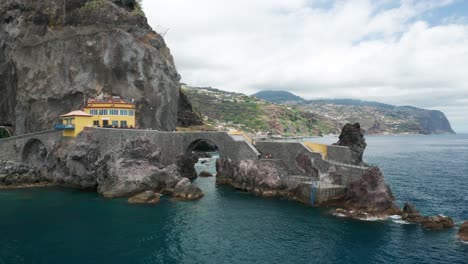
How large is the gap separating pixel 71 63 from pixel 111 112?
13.7 m

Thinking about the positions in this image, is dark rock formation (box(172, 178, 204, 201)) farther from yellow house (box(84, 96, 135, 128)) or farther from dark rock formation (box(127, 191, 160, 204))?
yellow house (box(84, 96, 135, 128))

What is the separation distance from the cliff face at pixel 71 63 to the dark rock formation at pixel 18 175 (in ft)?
27.1

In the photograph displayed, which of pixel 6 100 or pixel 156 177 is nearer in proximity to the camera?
→ pixel 156 177

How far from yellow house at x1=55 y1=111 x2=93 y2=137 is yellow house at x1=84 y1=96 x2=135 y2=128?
1163mm

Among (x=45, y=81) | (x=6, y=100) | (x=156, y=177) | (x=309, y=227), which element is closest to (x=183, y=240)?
(x=309, y=227)

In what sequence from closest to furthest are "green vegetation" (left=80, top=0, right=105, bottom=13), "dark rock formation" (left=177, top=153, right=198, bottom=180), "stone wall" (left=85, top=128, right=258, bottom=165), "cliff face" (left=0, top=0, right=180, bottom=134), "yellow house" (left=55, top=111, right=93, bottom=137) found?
"stone wall" (left=85, top=128, right=258, bottom=165)
"yellow house" (left=55, top=111, right=93, bottom=137)
"dark rock formation" (left=177, top=153, right=198, bottom=180)
"cliff face" (left=0, top=0, right=180, bottom=134)
"green vegetation" (left=80, top=0, right=105, bottom=13)

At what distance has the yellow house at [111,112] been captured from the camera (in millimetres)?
62375

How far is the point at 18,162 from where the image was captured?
65000 millimetres

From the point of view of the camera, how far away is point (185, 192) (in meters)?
53.0

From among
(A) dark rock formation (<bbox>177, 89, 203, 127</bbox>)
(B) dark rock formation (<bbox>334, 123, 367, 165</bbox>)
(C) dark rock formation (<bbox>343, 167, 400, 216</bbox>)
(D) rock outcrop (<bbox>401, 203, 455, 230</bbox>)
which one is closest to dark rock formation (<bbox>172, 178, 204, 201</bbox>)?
(C) dark rock formation (<bbox>343, 167, 400, 216</bbox>)

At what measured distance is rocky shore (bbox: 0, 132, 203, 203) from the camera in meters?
54.0

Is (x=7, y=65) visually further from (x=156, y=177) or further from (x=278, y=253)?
(x=278, y=253)

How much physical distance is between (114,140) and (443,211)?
46202mm

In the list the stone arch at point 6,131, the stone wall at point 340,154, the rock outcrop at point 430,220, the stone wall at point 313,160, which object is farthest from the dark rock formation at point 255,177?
the stone arch at point 6,131
